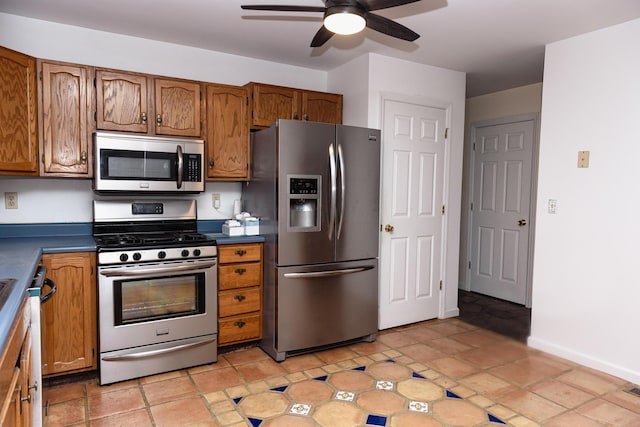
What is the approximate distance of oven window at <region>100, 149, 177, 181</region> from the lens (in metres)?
2.92

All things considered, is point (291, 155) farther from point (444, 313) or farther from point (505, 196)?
point (505, 196)

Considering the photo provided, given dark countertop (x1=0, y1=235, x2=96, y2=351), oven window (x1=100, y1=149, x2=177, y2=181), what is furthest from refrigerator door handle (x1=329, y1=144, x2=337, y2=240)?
dark countertop (x1=0, y1=235, x2=96, y2=351)

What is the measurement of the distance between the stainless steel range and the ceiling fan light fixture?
167cm

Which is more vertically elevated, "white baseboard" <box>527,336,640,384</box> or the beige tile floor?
"white baseboard" <box>527,336,640,384</box>

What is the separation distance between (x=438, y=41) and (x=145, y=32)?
2.25m

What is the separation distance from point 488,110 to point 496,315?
7.89 feet

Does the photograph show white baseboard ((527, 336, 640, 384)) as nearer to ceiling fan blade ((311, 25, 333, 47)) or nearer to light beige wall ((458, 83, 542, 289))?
light beige wall ((458, 83, 542, 289))

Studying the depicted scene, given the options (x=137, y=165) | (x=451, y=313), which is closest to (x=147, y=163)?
(x=137, y=165)

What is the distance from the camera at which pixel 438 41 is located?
3.25m

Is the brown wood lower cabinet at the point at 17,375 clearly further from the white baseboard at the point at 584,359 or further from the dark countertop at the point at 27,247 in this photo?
the white baseboard at the point at 584,359

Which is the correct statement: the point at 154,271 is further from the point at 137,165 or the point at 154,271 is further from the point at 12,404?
the point at 12,404

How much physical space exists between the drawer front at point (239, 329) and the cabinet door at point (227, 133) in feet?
3.68

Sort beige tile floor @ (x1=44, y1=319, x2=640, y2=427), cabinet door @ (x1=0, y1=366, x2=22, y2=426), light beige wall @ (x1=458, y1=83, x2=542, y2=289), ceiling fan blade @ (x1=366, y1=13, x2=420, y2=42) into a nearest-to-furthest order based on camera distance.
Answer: cabinet door @ (x1=0, y1=366, x2=22, y2=426)
ceiling fan blade @ (x1=366, y1=13, x2=420, y2=42)
beige tile floor @ (x1=44, y1=319, x2=640, y2=427)
light beige wall @ (x1=458, y1=83, x2=542, y2=289)

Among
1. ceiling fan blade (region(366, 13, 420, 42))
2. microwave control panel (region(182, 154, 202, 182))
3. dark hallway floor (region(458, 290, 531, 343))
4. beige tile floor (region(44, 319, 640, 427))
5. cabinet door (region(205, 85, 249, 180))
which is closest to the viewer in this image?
ceiling fan blade (region(366, 13, 420, 42))
